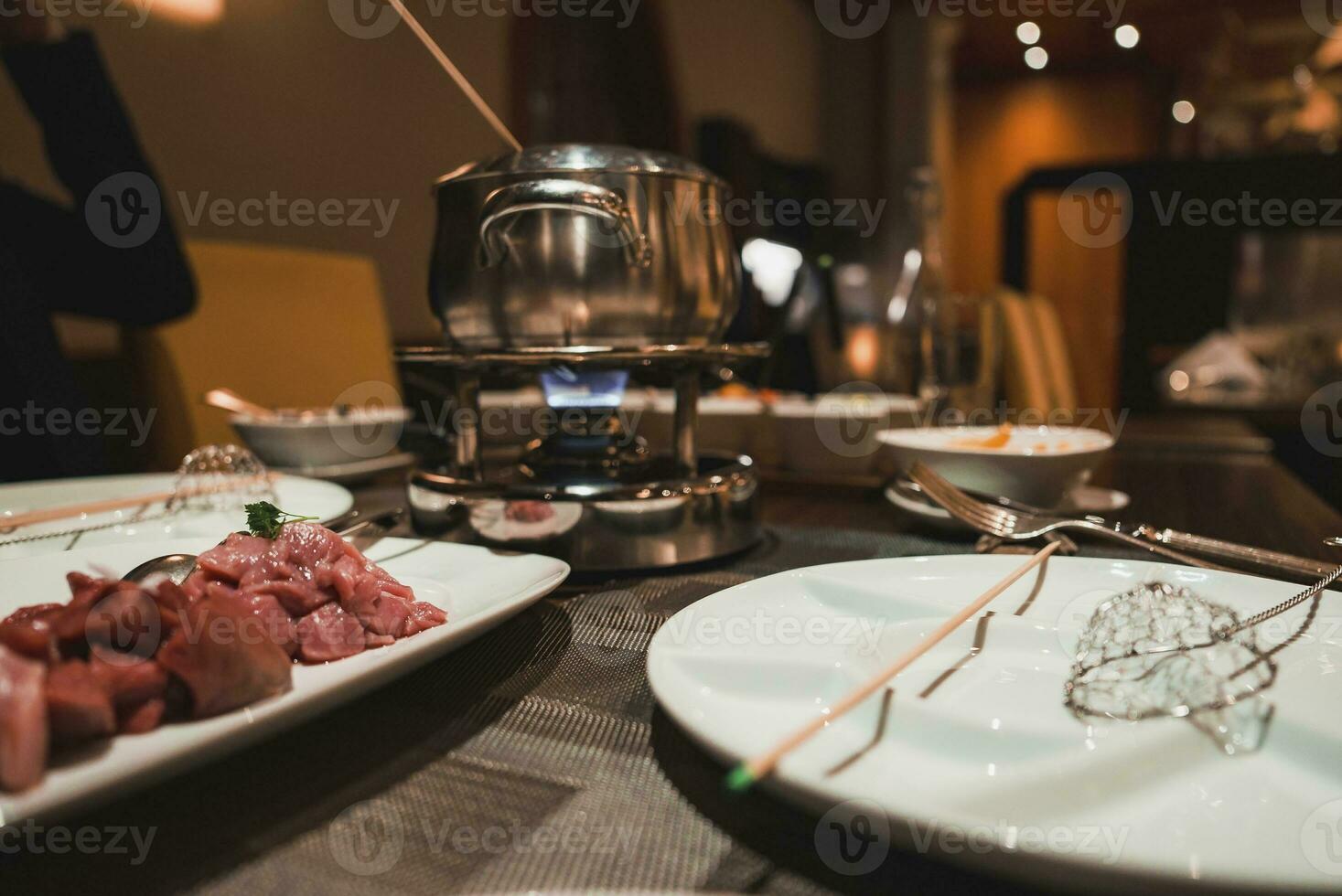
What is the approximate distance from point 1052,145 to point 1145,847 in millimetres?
7819

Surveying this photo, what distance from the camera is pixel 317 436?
1.10 m

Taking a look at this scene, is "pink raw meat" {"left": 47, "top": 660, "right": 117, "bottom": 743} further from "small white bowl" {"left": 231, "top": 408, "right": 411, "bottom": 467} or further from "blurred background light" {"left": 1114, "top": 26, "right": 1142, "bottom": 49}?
"blurred background light" {"left": 1114, "top": 26, "right": 1142, "bottom": 49}

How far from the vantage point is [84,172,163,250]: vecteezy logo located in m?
1.52

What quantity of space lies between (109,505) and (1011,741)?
81cm

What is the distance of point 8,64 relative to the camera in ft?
4.71

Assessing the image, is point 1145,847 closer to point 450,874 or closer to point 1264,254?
point 450,874

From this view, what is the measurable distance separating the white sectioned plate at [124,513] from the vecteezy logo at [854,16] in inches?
223

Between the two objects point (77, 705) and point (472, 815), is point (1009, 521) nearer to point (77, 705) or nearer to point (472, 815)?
point (472, 815)
